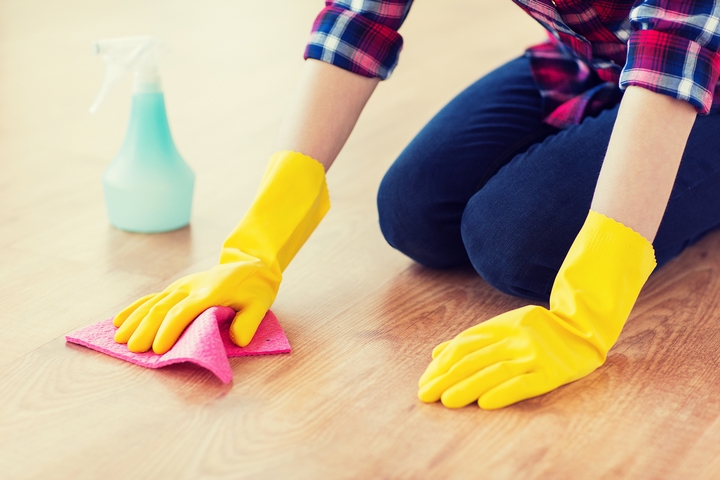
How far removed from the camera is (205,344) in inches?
38.2

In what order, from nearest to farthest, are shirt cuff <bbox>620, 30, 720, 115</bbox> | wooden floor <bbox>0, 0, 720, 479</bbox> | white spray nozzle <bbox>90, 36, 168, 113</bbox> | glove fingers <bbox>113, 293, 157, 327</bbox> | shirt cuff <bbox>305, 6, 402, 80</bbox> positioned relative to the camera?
1. wooden floor <bbox>0, 0, 720, 479</bbox>
2. shirt cuff <bbox>620, 30, 720, 115</bbox>
3. glove fingers <bbox>113, 293, 157, 327</bbox>
4. shirt cuff <bbox>305, 6, 402, 80</bbox>
5. white spray nozzle <bbox>90, 36, 168, 113</bbox>

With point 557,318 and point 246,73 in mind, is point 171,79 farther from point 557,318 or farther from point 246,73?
point 557,318

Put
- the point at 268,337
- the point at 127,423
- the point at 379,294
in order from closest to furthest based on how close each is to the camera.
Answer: the point at 127,423 < the point at 268,337 < the point at 379,294

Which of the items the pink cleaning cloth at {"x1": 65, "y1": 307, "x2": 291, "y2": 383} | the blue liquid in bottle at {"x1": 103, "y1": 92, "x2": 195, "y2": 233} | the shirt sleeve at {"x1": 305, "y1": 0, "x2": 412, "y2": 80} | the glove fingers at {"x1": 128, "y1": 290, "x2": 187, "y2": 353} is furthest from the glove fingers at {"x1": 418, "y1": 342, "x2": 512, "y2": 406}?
the blue liquid in bottle at {"x1": 103, "y1": 92, "x2": 195, "y2": 233}

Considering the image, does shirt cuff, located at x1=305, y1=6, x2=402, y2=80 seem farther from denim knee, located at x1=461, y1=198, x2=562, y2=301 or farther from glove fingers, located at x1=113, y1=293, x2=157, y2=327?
glove fingers, located at x1=113, y1=293, x2=157, y2=327

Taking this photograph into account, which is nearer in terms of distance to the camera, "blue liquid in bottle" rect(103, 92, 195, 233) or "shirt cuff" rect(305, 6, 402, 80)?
"shirt cuff" rect(305, 6, 402, 80)

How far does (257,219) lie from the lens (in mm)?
1111

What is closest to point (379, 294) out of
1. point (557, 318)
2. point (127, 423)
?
point (557, 318)

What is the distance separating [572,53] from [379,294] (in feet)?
1.57

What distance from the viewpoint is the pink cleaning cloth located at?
Answer: 0.97m

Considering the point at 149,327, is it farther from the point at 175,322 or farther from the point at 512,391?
the point at 512,391

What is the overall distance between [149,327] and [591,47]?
710mm

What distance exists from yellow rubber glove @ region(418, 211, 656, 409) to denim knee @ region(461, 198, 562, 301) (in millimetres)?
137

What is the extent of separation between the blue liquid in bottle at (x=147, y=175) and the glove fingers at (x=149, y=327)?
0.37m
